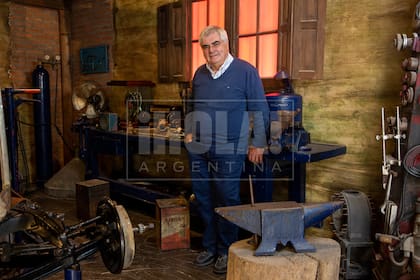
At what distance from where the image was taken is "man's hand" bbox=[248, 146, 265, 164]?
2.84 meters

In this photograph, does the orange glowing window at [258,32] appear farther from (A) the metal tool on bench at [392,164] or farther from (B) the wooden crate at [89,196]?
(B) the wooden crate at [89,196]

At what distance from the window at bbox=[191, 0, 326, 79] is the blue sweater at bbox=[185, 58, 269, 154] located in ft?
2.11

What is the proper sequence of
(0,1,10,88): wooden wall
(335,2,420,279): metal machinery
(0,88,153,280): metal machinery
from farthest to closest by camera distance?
1. (0,1,10,88): wooden wall
2. (335,2,420,279): metal machinery
3. (0,88,153,280): metal machinery

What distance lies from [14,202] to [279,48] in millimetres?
2366

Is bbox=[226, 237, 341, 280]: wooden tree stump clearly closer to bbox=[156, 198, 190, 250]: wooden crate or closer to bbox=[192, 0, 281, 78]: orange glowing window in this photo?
bbox=[156, 198, 190, 250]: wooden crate

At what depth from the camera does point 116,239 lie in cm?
169

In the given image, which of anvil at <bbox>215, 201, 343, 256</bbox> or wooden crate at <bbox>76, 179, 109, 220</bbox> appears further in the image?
wooden crate at <bbox>76, 179, 109, 220</bbox>

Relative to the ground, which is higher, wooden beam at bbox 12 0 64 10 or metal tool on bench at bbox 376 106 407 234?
wooden beam at bbox 12 0 64 10

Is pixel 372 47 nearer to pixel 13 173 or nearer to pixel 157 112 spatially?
pixel 157 112

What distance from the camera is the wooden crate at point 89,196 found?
3.96 meters

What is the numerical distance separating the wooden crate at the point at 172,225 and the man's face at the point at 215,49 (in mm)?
1252

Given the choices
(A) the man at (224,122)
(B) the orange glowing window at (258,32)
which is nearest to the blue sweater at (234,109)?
(A) the man at (224,122)

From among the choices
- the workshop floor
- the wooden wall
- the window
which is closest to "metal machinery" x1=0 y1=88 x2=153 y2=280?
the workshop floor

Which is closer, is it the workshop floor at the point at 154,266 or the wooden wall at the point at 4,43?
the workshop floor at the point at 154,266
